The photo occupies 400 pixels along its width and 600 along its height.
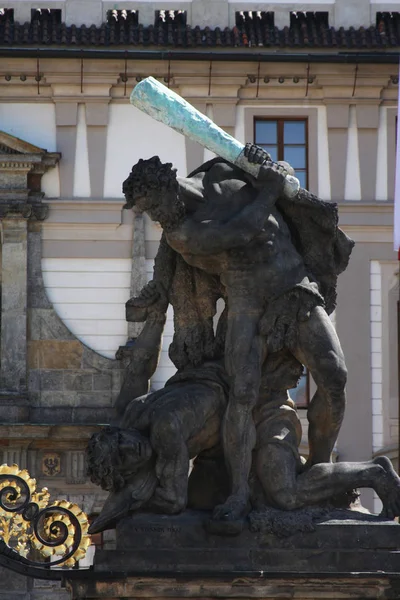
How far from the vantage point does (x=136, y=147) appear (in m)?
30.2

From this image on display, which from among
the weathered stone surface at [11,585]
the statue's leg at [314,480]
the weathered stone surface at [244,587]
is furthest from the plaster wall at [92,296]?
the weathered stone surface at [244,587]

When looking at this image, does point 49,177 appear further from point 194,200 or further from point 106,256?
point 194,200

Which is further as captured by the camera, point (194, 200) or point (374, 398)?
point (374, 398)

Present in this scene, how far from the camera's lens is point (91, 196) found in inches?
1194

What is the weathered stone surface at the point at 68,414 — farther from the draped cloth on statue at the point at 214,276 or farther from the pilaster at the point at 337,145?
the draped cloth on statue at the point at 214,276

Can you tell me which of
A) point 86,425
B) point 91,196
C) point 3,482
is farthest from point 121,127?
point 3,482

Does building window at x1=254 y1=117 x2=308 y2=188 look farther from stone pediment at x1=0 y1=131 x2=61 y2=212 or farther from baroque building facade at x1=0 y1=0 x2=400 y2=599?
stone pediment at x1=0 y1=131 x2=61 y2=212

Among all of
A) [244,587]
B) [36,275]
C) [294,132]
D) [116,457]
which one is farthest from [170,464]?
[294,132]

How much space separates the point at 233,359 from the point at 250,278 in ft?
1.37

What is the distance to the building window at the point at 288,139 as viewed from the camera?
30.1 meters

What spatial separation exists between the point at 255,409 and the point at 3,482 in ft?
5.30

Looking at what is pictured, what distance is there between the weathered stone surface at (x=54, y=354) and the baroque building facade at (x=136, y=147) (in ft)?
0.07

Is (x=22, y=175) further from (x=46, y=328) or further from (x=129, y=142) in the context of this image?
(x=46, y=328)

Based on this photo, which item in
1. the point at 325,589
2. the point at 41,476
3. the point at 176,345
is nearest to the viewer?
the point at 325,589
